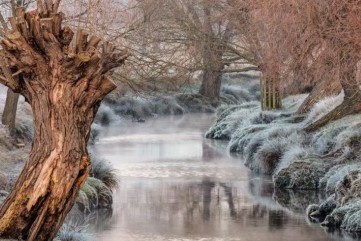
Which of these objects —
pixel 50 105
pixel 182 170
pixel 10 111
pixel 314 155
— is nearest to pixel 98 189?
pixel 314 155

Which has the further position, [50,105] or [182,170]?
[182,170]

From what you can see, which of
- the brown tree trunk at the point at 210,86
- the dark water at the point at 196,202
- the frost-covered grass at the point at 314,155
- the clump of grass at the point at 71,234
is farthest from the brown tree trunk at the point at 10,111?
the brown tree trunk at the point at 210,86

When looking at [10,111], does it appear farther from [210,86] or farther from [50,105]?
[210,86]

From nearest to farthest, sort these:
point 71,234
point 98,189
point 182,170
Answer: point 71,234 < point 98,189 < point 182,170

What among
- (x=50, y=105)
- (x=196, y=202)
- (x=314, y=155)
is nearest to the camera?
(x=50, y=105)

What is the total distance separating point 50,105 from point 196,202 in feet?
26.8

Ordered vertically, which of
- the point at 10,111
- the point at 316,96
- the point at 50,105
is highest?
the point at 316,96

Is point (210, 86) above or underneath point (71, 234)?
above

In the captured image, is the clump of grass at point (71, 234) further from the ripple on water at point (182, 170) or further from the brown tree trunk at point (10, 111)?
the brown tree trunk at point (10, 111)

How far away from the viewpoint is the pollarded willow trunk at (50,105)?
28.3 ft

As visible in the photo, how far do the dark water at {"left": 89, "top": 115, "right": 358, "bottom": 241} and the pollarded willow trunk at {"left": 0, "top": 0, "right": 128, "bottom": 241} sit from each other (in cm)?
392

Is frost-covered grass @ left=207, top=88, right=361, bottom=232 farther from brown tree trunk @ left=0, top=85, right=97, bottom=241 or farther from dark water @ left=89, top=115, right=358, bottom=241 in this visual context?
brown tree trunk @ left=0, top=85, right=97, bottom=241

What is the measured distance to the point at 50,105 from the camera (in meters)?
8.77

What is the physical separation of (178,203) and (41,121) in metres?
7.73
